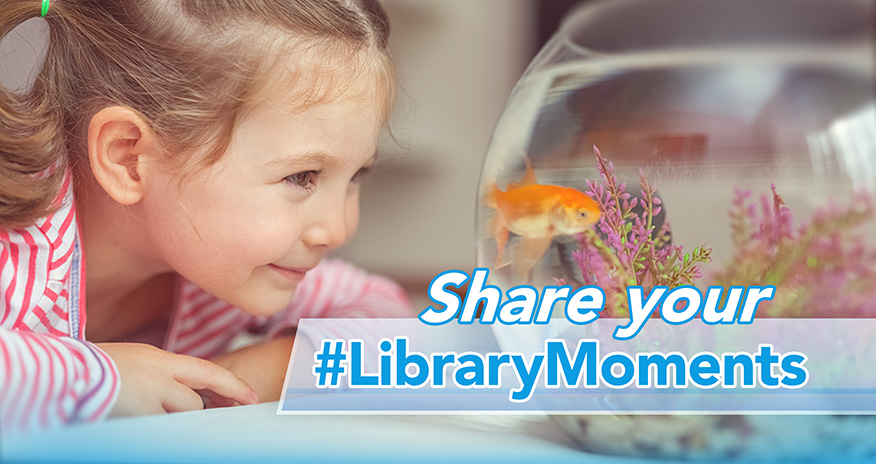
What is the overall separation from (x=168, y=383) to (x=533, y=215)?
0.35 metres

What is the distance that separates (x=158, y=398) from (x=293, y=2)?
0.42 meters

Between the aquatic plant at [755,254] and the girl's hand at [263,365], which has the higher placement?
the girl's hand at [263,365]

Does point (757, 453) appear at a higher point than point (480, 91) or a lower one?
lower

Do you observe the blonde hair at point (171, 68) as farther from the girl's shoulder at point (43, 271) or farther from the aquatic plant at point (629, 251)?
the aquatic plant at point (629, 251)

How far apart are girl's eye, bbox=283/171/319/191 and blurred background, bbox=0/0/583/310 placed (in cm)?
221

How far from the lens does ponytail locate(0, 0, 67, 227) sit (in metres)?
0.78

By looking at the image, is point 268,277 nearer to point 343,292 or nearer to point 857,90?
point 343,292

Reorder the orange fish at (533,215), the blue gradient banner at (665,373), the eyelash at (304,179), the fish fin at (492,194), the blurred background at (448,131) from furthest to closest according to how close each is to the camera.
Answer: the blurred background at (448,131) → the eyelash at (304,179) → the fish fin at (492,194) → the orange fish at (533,215) → the blue gradient banner at (665,373)

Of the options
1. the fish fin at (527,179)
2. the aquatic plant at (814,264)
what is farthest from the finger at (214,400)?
the aquatic plant at (814,264)

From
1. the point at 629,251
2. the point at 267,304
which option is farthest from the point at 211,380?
the point at 629,251

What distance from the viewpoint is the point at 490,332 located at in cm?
91

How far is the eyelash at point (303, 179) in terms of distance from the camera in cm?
83

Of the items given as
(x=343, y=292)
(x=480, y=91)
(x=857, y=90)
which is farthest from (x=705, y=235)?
(x=480, y=91)

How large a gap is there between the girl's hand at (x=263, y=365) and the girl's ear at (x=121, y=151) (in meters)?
0.21
